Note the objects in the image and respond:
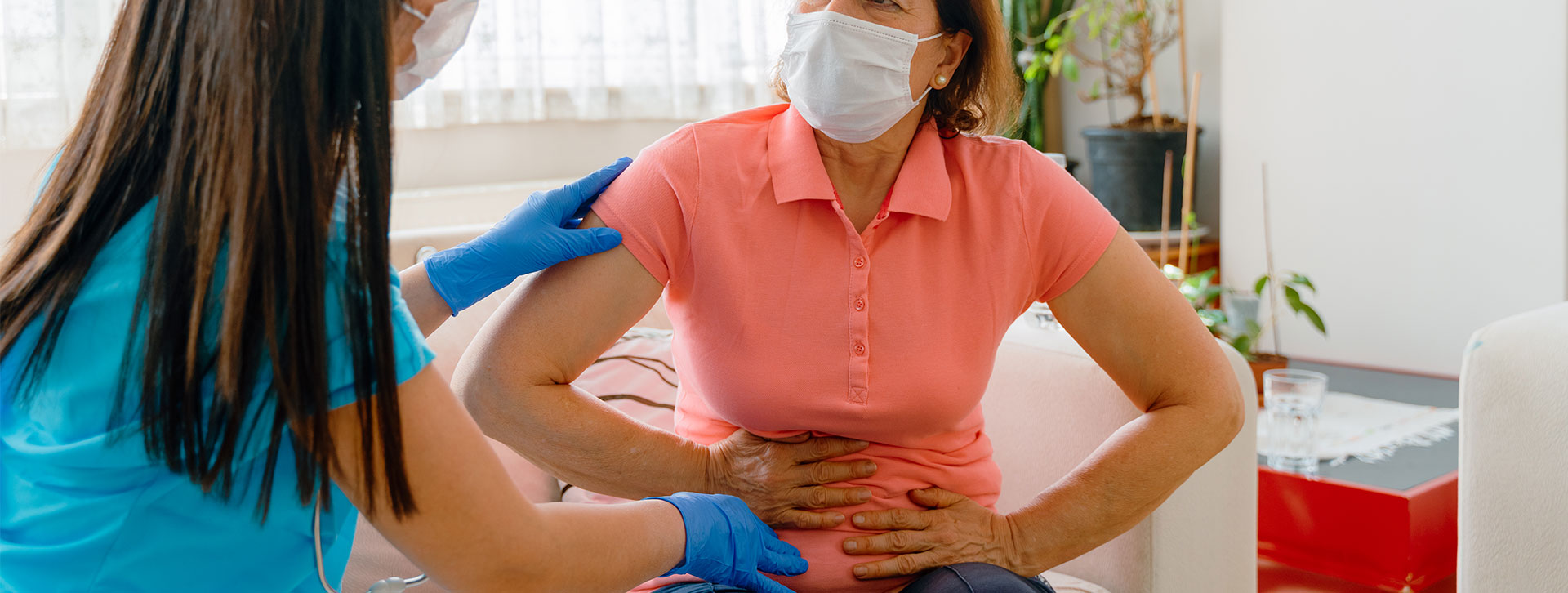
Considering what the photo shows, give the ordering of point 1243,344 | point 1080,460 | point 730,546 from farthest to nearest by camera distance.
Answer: point 1243,344, point 1080,460, point 730,546

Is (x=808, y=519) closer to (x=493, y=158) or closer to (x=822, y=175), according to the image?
(x=822, y=175)

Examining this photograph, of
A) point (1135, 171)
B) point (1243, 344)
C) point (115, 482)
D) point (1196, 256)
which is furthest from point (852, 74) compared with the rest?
point (1196, 256)

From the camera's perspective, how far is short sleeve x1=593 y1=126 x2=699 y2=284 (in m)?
1.15

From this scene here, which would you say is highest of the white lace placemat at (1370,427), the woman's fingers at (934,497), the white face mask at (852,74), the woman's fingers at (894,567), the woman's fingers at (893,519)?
the white face mask at (852,74)

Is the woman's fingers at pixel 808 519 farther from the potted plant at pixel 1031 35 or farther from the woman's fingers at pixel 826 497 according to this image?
the potted plant at pixel 1031 35

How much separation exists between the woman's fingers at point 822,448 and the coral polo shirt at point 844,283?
13mm

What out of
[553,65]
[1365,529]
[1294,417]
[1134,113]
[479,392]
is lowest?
[1365,529]

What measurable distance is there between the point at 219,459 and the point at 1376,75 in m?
2.89

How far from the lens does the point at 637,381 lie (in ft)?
5.08

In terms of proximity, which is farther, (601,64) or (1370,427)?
(601,64)

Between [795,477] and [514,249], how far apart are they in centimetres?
38

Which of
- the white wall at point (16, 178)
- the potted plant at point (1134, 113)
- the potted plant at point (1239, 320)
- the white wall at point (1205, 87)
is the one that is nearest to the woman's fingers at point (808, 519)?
the potted plant at point (1239, 320)

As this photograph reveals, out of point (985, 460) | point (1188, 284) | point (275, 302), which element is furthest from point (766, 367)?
point (1188, 284)

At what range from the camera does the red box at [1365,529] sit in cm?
157
